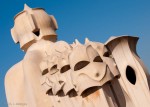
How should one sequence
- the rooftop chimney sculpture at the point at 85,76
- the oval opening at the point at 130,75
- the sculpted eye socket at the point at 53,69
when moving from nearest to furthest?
1. the rooftop chimney sculpture at the point at 85,76
2. the oval opening at the point at 130,75
3. the sculpted eye socket at the point at 53,69

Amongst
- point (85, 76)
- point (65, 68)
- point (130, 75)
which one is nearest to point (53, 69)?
point (65, 68)

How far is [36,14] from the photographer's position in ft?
20.2

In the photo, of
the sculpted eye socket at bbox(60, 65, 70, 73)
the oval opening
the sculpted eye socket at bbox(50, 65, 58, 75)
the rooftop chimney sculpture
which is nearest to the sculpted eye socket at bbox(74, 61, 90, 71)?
the rooftop chimney sculpture

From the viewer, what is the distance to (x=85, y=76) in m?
4.33

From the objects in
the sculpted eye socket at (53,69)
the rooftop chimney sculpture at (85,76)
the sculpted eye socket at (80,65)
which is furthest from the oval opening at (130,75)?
the sculpted eye socket at (53,69)

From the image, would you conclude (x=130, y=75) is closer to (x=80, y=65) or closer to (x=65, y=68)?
(x=80, y=65)

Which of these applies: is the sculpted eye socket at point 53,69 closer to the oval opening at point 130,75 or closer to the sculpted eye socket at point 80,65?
the sculpted eye socket at point 80,65

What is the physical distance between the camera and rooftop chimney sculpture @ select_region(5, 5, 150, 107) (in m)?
4.35

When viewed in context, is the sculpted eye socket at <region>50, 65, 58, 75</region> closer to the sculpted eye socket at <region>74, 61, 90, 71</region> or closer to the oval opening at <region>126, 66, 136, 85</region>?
the sculpted eye socket at <region>74, 61, 90, 71</region>

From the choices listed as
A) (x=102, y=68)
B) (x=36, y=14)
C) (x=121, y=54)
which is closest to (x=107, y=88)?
(x=102, y=68)

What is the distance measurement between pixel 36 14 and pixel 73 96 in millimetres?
2176

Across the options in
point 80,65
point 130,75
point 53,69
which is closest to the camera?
point 80,65

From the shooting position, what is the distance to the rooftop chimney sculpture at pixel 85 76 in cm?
435

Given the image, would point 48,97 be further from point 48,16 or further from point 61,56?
point 48,16
